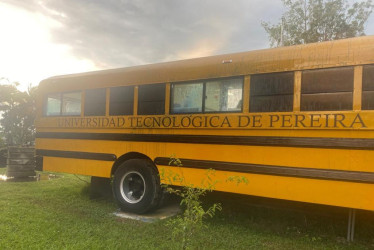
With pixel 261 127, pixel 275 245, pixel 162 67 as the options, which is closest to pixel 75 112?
pixel 162 67

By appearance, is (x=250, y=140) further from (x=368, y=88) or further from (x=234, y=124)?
(x=368, y=88)

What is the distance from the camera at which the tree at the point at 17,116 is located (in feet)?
61.4

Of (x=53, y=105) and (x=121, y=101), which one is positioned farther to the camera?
(x=53, y=105)

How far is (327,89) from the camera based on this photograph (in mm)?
3678

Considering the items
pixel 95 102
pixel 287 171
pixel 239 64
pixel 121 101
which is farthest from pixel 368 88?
pixel 95 102

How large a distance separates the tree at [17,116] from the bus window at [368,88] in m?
19.7

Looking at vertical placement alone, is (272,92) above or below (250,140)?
above

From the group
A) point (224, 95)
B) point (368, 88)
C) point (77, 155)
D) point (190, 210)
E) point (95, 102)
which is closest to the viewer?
point (190, 210)

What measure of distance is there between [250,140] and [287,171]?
65 centimetres

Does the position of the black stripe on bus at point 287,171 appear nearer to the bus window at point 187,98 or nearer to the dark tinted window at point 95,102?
the bus window at point 187,98

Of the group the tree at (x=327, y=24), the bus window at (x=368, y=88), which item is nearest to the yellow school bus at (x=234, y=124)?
the bus window at (x=368, y=88)

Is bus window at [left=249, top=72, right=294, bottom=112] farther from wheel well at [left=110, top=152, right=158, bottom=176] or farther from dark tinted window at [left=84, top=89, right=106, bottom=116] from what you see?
dark tinted window at [left=84, top=89, right=106, bottom=116]

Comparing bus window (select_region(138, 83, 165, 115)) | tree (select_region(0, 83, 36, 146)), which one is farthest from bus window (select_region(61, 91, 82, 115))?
tree (select_region(0, 83, 36, 146))

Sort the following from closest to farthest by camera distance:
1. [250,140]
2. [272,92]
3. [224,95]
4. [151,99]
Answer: [272,92], [250,140], [224,95], [151,99]
